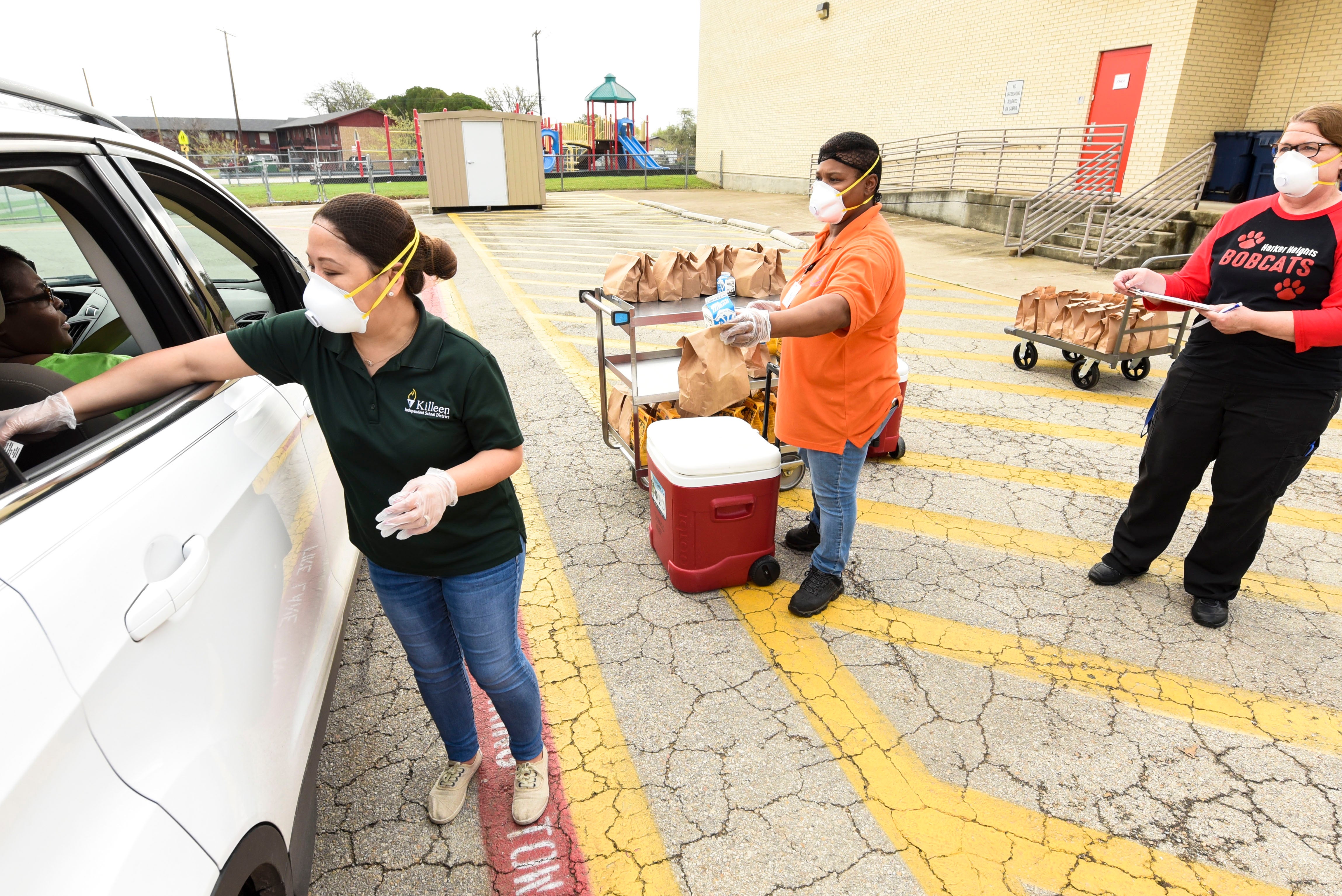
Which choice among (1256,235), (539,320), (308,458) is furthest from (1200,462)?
(539,320)

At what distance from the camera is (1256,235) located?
2.77 meters

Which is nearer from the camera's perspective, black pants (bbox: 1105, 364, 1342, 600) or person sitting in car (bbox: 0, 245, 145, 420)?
person sitting in car (bbox: 0, 245, 145, 420)

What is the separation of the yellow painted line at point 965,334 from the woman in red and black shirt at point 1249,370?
14.5ft

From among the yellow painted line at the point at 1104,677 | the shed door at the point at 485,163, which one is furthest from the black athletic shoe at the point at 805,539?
the shed door at the point at 485,163

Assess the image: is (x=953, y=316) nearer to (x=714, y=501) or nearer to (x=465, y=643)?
(x=714, y=501)

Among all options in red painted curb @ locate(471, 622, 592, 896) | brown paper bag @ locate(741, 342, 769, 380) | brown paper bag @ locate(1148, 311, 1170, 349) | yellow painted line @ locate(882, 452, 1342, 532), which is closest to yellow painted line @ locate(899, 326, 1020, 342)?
brown paper bag @ locate(1148, 311, 1170, 349)

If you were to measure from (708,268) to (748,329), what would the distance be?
2.08 meters

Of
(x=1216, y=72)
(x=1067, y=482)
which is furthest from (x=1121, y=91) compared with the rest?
(x=1067, y=482)

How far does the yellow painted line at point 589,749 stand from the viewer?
2.13m

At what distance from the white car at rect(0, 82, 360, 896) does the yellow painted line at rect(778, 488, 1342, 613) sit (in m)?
2.82

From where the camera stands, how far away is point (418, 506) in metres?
1.51

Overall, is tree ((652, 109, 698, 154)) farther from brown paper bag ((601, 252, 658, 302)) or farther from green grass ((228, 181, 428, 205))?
brown paper bag ((601, 252, 658, 302))

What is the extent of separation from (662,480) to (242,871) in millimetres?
2217

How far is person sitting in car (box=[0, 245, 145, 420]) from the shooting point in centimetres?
194
